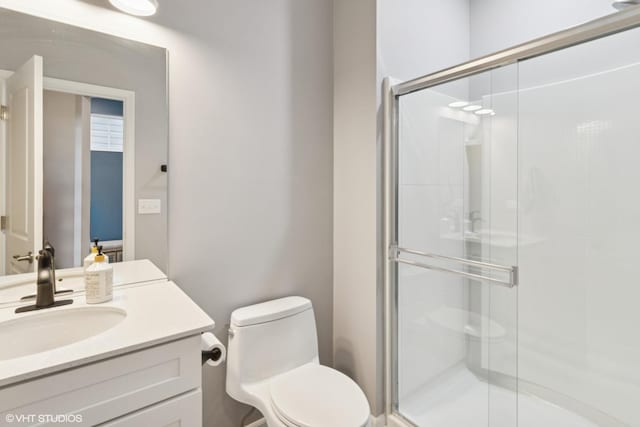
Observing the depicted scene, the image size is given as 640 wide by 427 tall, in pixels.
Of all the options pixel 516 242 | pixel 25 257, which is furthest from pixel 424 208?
pixel 25 257

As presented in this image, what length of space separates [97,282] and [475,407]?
1814 mm

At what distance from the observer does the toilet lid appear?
1148 mm

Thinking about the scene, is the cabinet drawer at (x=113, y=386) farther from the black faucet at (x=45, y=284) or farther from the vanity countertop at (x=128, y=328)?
the black faucet at (x=45, y=284)

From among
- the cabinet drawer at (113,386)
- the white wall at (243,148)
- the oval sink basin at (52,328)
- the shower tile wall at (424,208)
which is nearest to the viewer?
the cabinet drawer at (113,386)

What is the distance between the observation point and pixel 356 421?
1.15 meters

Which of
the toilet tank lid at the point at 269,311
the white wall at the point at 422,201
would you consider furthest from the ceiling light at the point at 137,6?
the toilet tank lid at the point at 269,311

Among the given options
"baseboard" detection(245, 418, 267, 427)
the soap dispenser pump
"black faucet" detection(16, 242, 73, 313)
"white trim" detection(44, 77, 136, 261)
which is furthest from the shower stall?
"black faucet" detection(16, 242, 73, 313)

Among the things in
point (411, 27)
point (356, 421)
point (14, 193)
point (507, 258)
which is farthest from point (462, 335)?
point (14, 193)

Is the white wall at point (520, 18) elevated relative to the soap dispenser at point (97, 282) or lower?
elevated

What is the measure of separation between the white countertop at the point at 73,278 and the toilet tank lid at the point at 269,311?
356mm

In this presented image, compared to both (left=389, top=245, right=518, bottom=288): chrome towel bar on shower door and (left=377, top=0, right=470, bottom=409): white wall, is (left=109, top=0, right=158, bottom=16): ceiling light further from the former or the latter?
(left=389, top=245, right=518, bottom=288): chrome towel bar on shower door

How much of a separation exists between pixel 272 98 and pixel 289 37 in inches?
13.8

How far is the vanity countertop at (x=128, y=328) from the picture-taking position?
2.32 ft

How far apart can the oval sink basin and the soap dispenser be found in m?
0.04
